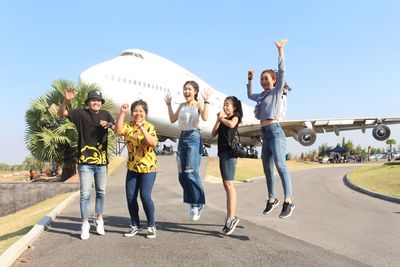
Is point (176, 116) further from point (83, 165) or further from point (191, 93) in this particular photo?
point (83, 165)

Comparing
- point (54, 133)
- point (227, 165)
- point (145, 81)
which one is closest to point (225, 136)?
point (227, 165)

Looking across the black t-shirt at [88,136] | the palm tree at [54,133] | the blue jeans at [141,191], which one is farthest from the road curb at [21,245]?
the palm tree at [54,133]

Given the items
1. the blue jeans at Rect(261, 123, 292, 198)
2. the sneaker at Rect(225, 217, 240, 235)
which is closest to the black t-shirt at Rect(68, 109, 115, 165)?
the sneaker at Rect(225, 217, 240, 235)

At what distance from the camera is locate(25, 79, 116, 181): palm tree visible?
664 inches

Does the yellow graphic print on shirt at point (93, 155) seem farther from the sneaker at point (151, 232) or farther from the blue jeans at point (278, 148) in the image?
the blue jeans at point (278, 148)

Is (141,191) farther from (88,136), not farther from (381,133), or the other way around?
(381,133)

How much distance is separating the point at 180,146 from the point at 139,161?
0.71 meters

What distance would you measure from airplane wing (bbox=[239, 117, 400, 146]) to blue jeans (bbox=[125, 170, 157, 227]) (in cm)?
2221

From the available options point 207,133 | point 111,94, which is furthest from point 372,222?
point 207,133

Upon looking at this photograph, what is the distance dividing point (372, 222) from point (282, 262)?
3720 millimetres

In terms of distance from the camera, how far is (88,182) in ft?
17.2

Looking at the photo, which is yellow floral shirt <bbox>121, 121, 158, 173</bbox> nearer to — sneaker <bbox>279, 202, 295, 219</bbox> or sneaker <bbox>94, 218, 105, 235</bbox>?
sneaker <bbox>94, 218, 105, 235</bbox>

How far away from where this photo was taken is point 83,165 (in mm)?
5223

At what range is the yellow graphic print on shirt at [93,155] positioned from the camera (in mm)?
5223
